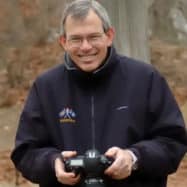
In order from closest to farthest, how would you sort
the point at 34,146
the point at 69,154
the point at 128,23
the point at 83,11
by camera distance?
the point at 69,154 → the point at 83,11 → the point at 34,146 → the point at 128,23

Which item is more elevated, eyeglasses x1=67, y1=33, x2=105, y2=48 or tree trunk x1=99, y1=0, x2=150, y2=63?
eyeglasses x1=67, y1=33, x2=105, y2=48

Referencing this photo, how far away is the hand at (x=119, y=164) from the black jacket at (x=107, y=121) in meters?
0.14

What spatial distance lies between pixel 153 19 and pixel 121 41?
707 centimetres

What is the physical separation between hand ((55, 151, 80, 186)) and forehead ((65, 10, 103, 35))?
0.60m


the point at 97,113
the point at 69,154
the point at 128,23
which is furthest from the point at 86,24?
the point at 128,23

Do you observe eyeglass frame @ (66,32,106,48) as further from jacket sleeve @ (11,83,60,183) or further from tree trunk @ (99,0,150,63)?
tree trunk @ (99,0,150,63)

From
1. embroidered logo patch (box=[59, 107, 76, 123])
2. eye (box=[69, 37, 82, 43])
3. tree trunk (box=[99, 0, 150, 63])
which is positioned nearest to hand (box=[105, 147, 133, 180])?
embroidered logo patch (box=[59, 107, 76, 123])

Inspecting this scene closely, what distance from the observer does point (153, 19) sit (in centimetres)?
1567

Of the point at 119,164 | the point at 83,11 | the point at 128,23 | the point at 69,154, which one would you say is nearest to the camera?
the point at 119,164

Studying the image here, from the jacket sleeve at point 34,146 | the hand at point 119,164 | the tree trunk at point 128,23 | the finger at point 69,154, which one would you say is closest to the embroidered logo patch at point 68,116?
the jacket sleeve at point 34,146

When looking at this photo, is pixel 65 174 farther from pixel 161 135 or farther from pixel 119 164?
pixel 161 135

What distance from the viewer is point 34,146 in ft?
13.8

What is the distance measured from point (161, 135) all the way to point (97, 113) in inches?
13.5

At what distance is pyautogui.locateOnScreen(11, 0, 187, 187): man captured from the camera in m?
4.08
